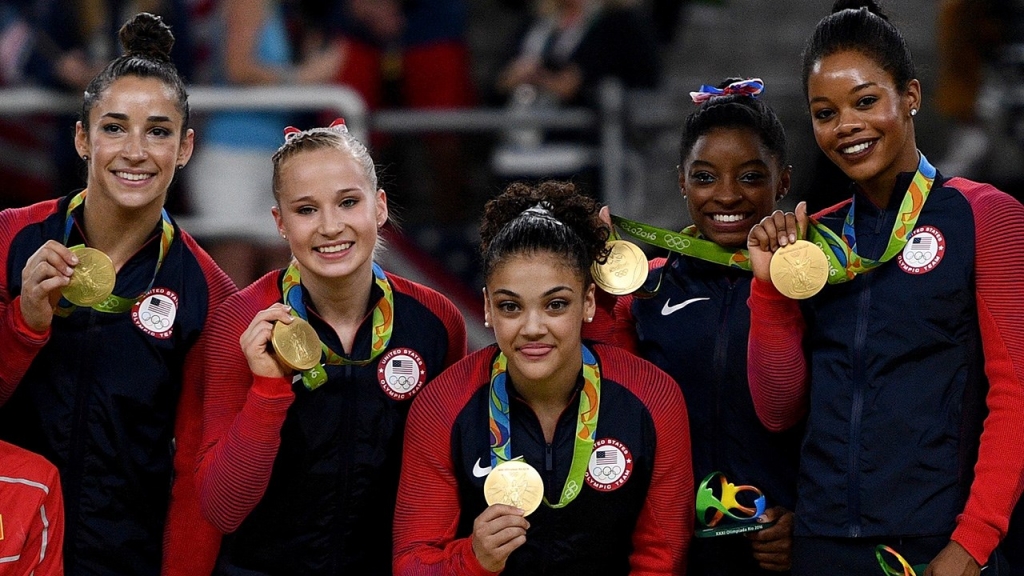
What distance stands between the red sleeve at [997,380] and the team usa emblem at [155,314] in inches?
74.8

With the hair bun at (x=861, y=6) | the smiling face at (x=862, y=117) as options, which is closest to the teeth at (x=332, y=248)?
the smiling face at (x=862, y=117)

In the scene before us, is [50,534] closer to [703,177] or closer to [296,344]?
[296,344]

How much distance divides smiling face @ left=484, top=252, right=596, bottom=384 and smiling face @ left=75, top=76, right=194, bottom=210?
88cm

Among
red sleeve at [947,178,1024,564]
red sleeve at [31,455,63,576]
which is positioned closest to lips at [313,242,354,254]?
red sleeve at [31,455,63,576]

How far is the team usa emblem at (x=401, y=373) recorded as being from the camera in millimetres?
3379

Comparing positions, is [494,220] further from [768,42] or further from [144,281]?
[768,42]

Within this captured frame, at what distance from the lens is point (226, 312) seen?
340cm

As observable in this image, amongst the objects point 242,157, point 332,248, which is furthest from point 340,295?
point 242,157

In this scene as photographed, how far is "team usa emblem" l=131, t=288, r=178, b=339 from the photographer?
338 centimetres

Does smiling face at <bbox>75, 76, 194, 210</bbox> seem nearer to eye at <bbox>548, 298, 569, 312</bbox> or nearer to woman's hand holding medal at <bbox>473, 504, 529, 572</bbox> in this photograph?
→ eye at <bbox>548, 298, 569, 312</bbox>

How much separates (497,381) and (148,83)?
3.76 feet

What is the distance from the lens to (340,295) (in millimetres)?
3404

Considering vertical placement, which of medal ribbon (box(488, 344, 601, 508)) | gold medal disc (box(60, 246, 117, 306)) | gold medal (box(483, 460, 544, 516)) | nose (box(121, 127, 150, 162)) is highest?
nose (box(121, 127, 150, 162))

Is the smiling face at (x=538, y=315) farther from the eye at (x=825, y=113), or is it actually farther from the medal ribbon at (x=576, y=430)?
the eye at (x=825, y=113)
